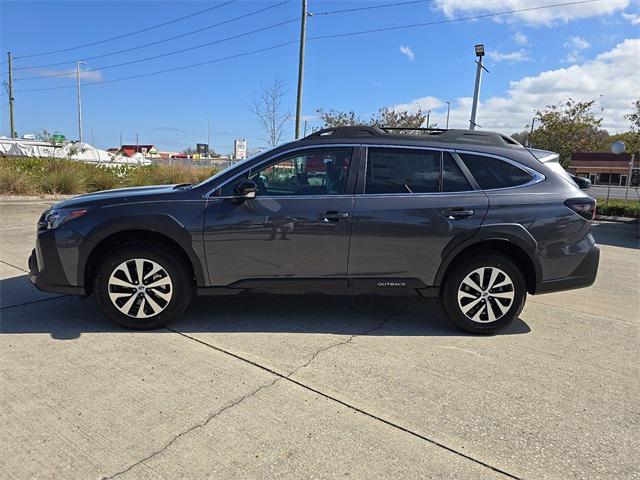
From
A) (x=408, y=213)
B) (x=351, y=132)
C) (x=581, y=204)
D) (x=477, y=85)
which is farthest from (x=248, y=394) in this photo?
(x=477, y=85)

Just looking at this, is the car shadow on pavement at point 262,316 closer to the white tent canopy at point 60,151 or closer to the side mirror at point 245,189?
the side mirror at point 245,189

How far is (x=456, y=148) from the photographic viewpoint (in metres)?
4.20

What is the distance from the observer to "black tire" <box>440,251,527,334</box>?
4.10m

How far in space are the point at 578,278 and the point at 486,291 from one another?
0.89 meters

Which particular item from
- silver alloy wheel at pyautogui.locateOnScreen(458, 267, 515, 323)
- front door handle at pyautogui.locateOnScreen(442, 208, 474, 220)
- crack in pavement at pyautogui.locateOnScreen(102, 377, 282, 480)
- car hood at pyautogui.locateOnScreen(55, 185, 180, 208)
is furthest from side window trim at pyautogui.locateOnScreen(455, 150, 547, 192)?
car hood at pyautogui.locateOnScreen(55, 185, 180, 208)

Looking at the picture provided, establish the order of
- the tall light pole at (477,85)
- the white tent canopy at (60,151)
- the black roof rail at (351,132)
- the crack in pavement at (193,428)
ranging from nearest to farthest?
the crack in pavement at (193,428) → the black roof rail at (351,132) → the tall light pole at (477,85) → the white tent canopy at (60,151)

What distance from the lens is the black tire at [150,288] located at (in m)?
3.93

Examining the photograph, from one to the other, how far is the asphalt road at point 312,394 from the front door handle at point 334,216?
1.03m

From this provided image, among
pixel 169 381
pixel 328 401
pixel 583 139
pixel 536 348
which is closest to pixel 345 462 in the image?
pixel 328 401

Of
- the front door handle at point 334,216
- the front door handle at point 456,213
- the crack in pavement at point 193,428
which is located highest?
the front door handle at point 456,213

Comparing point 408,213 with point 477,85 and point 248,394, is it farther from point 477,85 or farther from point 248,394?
point 477,85

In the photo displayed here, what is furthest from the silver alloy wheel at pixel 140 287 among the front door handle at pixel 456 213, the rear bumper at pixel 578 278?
the rear bumper at pixel 578 278

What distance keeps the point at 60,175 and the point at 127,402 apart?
15119 millimetres

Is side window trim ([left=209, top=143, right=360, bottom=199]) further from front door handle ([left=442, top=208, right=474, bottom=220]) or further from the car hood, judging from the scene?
front door handle ([left=442, top=208, right=474, bottom=220])
